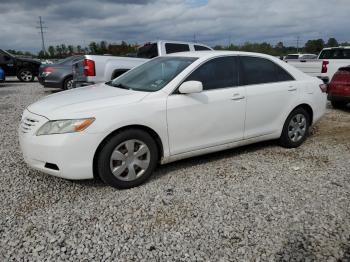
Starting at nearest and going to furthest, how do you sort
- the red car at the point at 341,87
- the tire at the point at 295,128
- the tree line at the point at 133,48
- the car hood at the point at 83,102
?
the car hood at the point at 83,102
the tire at the point at 295,128
the red car at the point at 341,87
the tree line at the point at 133,48

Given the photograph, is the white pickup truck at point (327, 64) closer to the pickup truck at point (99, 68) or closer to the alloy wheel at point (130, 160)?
the pickup truck at point (99, 68)

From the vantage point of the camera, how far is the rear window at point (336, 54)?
10.6 m

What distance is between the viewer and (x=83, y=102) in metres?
3.55

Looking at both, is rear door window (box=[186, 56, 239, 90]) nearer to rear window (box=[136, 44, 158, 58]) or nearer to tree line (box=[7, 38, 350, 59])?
rear window (box=[136, 44, 158, 58])

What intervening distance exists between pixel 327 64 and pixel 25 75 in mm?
14266

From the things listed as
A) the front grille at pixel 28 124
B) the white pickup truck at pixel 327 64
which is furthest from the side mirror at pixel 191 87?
the white pickup truck at pixel 327 64

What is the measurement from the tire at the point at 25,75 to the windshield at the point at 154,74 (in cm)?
1389

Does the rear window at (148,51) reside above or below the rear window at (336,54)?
above

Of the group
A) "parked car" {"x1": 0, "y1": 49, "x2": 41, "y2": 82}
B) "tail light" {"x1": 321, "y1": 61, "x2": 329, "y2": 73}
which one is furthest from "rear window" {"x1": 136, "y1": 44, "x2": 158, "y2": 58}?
"parked car" {"x1": 0, "y1": 49, "x2": 41, "y2": 82}

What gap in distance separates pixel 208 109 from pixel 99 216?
6.02ft

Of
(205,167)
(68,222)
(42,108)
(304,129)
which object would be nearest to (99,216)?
(68,222)

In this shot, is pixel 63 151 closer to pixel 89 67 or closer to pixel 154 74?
pixel 154 74

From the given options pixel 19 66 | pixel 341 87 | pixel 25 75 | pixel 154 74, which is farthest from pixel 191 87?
pixel 25 75

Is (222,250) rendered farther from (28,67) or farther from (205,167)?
(28,67)
